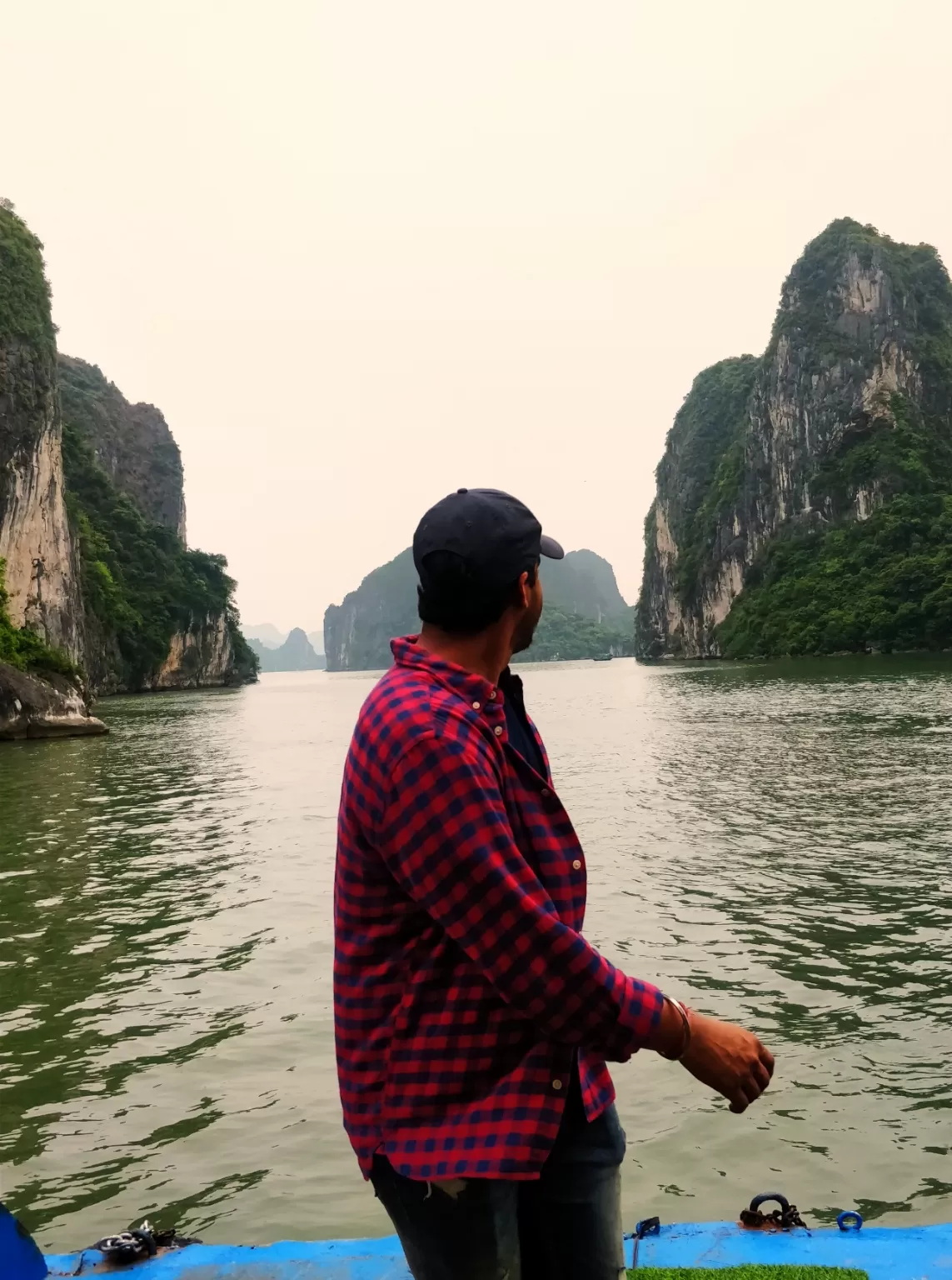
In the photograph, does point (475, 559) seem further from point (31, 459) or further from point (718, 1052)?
point (31, 459)

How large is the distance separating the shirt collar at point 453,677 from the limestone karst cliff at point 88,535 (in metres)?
36.5

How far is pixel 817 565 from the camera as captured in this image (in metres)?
91.1

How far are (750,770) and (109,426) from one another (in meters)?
94.5

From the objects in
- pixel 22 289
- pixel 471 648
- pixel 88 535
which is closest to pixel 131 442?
pixel 88 535

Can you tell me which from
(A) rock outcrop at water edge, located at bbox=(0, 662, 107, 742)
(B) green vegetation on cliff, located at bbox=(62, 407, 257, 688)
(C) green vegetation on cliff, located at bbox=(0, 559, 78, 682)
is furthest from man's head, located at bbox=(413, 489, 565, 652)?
(B) green vegetation on cliff, located at bbox=(62, 407, 257, 688)

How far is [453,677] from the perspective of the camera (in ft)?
5.75

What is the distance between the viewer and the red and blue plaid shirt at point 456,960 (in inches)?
62.5

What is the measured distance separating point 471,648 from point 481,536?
203mm

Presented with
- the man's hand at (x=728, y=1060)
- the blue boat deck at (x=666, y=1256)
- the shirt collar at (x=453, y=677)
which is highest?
the shirt collar at (x=453, y=677)

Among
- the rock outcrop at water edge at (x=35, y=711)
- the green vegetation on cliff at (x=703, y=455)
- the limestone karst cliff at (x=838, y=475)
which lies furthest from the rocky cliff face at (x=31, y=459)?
the green vegetation on cliff at (x=703, y=455)

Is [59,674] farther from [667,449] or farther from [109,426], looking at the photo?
[667,449]

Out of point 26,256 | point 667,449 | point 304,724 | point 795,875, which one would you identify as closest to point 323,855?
point 795,875

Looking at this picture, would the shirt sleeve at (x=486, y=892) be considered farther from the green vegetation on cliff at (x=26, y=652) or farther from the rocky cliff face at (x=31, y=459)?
the rocky cliff face at (x=31, y=459)

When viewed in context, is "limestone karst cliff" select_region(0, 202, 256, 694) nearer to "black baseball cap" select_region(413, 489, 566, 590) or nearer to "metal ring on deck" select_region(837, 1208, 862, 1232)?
"metal ring on deck" select_region(837, 1208, 862, 1232)
